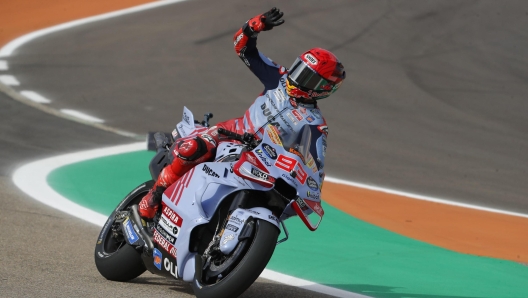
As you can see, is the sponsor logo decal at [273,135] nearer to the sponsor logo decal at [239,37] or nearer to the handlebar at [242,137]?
the handlebar at [242,137]

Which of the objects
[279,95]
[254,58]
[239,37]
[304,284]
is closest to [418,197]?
[304,284]

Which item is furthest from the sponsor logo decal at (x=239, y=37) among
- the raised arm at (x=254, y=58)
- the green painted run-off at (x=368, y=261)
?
the green painted run-off at (x=368, y=261)

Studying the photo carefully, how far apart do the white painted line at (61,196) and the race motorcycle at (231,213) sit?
1131 mm

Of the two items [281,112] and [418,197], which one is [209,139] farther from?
[418,197]

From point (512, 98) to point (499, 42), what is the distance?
12.7 feet

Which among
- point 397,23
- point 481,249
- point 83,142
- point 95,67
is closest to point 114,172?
point 83,142

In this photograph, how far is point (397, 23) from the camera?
21.1m

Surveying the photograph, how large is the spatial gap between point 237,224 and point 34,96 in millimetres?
9715

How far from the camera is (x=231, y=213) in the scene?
519 cm

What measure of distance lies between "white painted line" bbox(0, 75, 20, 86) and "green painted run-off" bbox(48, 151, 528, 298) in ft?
17.7

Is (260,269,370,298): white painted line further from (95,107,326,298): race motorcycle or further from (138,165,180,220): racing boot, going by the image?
(138,165,180,220): racing boot

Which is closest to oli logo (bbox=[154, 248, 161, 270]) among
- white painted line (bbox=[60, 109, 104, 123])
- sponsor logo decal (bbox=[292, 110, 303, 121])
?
sponsor logo decal (bbox=[292, 110, 303, 121])

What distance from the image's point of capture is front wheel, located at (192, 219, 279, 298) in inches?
191

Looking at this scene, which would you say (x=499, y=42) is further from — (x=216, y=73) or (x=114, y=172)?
(x=114, y=172)
